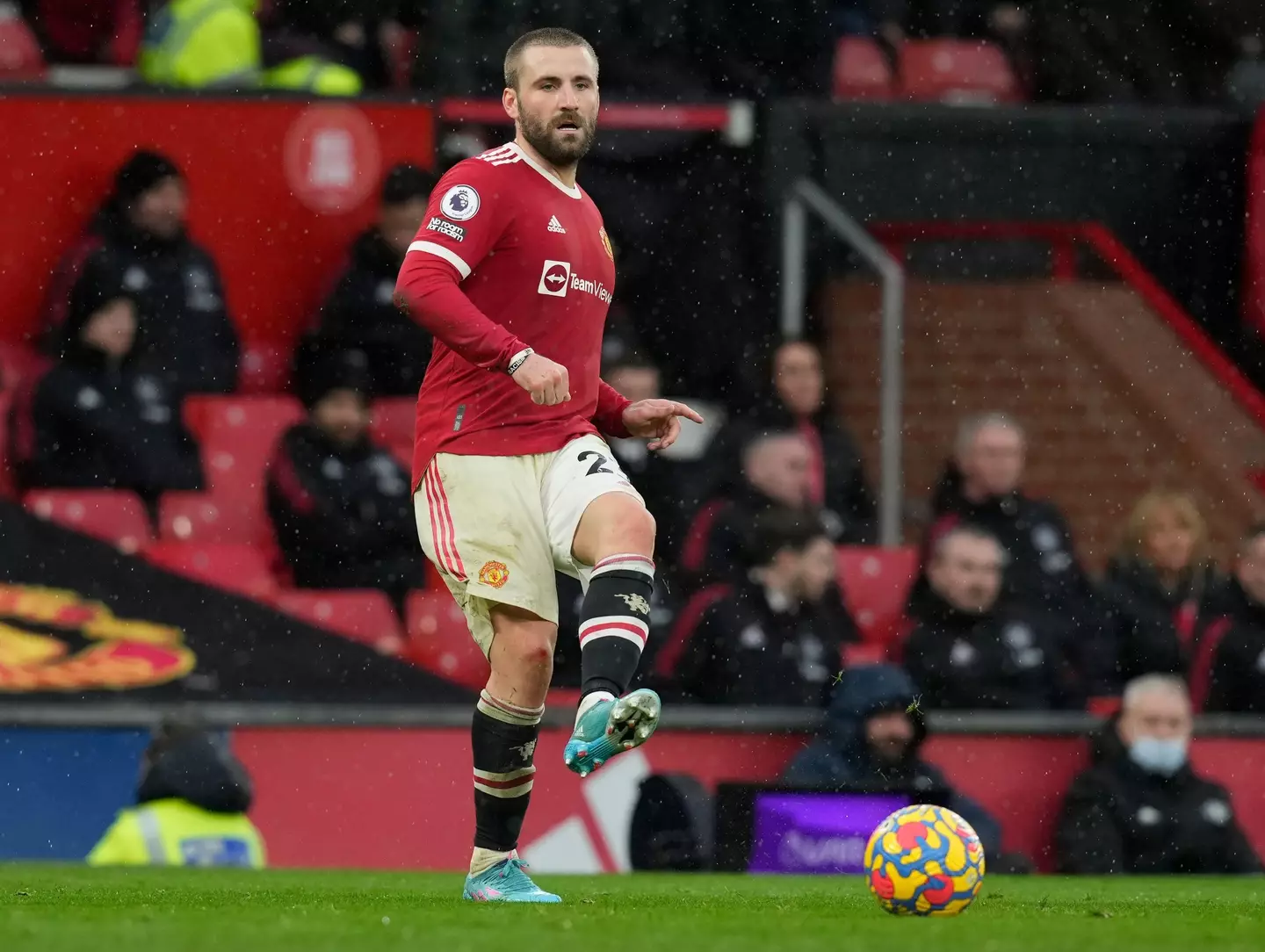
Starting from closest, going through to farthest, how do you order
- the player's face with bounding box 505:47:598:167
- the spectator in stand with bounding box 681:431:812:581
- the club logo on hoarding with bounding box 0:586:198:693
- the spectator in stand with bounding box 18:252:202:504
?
the player's face with bounding box 505:47:598:167, the club logo on hoarding with bounding box 0:586:198:693, the spectator in stand with bounding box 681:431:812:581, the spectator in stand with bounding box 18:252:202:504

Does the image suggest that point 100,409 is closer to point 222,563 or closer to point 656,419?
point 222,563

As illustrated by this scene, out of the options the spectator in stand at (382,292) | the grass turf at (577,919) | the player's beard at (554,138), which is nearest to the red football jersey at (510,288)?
the player's beard at (554,138)

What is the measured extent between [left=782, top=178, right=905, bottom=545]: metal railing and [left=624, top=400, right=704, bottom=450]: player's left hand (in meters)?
5.83

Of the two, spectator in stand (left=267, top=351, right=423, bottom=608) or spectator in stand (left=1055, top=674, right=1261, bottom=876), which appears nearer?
spectator in stand (left=1055, top=674, right=1261, bottom=876)

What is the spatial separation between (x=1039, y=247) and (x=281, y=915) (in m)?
9.94

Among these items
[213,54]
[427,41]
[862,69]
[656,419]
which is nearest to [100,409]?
[213,54]

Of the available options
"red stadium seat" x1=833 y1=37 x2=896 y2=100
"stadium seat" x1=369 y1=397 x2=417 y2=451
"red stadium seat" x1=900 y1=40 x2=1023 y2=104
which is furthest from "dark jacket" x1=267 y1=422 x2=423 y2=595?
"red stadium seat" x1=900 y1=40 x2=1023 y2=104

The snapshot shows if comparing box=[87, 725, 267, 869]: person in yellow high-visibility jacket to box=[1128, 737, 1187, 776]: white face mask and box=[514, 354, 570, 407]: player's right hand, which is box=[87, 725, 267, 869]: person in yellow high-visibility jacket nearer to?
box=[514, 354, 570, 407]: player's right hand

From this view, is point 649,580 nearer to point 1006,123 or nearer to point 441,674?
point 441,674

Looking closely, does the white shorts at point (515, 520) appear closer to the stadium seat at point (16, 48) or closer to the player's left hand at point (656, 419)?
the player's left hand at point (656, 419)

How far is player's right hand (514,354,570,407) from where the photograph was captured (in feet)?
20.4

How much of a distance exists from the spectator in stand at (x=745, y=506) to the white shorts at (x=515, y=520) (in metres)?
4.64

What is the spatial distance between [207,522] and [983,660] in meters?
3.62

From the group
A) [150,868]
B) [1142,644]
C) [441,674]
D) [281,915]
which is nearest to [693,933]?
[281,915]
